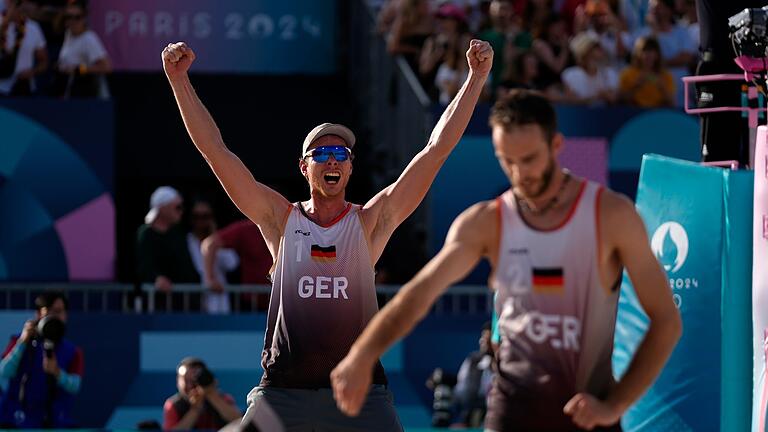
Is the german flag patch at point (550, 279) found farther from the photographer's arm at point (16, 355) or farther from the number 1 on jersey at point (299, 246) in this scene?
the photographer's arm at point (16, 355)

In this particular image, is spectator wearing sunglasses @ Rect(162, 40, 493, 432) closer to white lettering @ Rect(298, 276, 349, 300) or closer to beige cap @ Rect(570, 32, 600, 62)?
white lettering @ Rect(298, 276, 349, 300)

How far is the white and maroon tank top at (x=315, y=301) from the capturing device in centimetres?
723

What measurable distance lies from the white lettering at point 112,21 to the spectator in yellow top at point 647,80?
17.3ft

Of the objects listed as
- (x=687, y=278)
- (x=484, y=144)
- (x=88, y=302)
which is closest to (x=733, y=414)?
(x=687, y=278)

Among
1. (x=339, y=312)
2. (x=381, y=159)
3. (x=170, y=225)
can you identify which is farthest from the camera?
(x=381, y=159)

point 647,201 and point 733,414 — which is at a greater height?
point 647,201

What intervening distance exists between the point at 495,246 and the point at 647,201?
4.21 m

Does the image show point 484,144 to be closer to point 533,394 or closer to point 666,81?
point 666,81

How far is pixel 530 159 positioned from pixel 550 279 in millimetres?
411

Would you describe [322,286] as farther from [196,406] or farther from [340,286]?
[196,406]

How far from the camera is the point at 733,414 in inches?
347

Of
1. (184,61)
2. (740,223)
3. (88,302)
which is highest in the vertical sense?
(184,61)

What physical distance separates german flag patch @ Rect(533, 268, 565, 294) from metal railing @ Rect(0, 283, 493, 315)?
A: 8040 mm

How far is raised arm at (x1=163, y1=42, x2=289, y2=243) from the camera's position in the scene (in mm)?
7410
